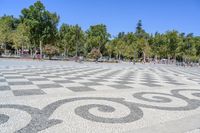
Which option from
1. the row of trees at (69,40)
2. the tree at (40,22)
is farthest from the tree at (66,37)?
the tree at (40,22)

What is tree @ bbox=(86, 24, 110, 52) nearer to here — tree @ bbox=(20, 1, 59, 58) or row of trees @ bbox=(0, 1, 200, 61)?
row of trees @ bbox=(0, 1, 200, 61)

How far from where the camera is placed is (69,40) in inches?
2421

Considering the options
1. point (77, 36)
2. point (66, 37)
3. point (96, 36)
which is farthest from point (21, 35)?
point (96, 36)

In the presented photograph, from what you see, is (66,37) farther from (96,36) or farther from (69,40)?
(96,36)

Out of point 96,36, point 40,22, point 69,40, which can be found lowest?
point 69,40

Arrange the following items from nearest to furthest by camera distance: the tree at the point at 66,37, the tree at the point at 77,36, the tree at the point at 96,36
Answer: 1. the tree at the point at 66,37
2. the tree at the point at 77,36
3. the tree at the point at 96,36

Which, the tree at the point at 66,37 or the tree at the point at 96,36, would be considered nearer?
the tree at the point at 66,37

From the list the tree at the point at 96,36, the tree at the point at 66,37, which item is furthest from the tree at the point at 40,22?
the tree at the point at 96,36

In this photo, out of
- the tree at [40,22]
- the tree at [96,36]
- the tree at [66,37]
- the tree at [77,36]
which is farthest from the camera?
the tree at [96,36]

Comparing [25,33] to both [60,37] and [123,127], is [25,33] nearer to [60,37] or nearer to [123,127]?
[60,37]

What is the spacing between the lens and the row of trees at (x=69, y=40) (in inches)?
1944

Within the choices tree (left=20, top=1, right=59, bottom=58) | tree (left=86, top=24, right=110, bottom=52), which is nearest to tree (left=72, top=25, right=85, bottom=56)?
tree (left=86, top=24, right=110, bottom=52)

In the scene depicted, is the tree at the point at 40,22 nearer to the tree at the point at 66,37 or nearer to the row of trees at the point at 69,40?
the row of trees at the point at 69,40

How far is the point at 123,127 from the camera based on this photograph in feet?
10.6
